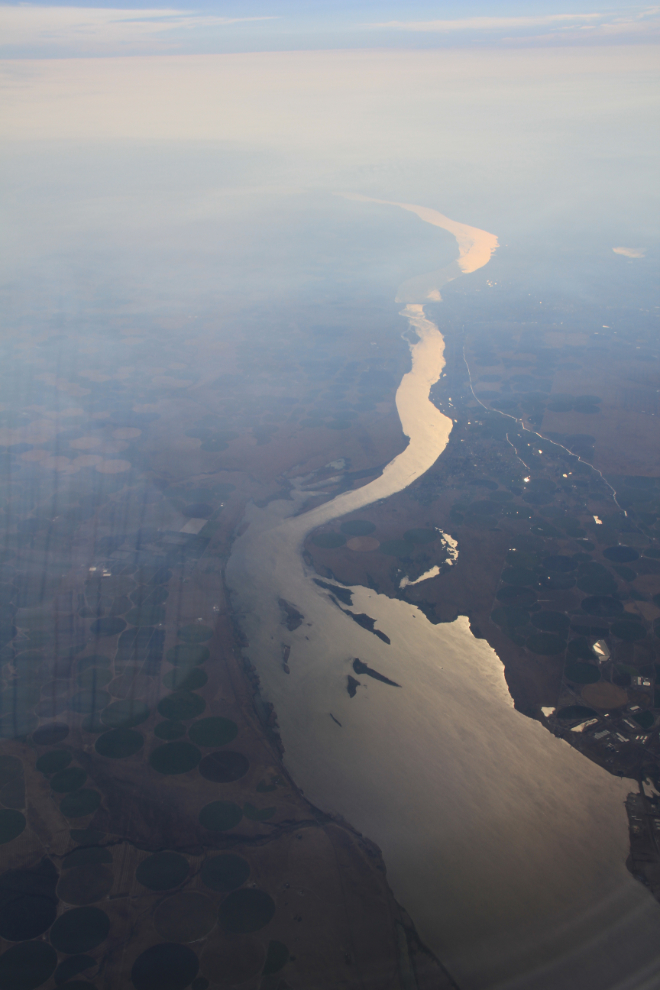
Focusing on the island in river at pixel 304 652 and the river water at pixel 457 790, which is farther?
the island in river at pixel 304 652

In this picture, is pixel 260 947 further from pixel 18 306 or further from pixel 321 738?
pixel 18 306

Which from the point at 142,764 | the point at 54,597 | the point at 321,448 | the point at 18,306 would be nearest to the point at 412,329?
the point at 321,448

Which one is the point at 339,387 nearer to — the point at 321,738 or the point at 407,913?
the point at 321,738

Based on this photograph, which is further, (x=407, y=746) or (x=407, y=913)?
(x=407, y=746)

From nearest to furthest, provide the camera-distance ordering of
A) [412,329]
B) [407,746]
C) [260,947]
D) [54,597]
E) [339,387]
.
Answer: [260,947] → [407,746] → [54,597] → [339,387] → [412,329]

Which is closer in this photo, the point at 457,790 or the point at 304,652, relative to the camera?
the point at 457,790

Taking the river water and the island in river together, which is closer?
the river water

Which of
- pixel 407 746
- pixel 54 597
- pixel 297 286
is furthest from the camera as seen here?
pixel 297 286

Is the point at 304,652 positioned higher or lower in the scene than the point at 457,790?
lower
